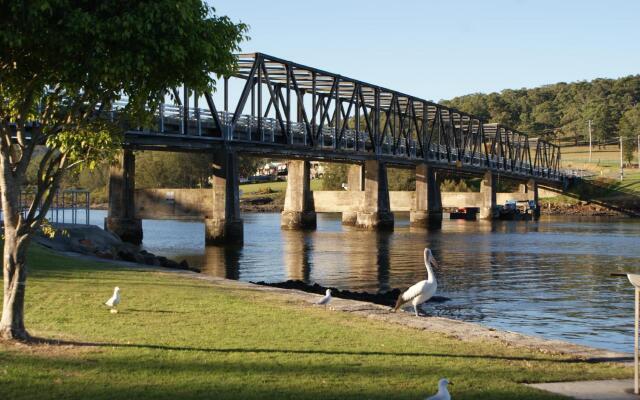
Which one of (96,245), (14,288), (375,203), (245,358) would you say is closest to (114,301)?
(14,288)

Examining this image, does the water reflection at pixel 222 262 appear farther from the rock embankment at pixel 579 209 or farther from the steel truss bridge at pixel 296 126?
the rock embankment at pixel 579 209

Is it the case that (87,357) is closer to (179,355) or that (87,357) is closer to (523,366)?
(179,355)

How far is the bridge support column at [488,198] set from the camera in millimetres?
124062

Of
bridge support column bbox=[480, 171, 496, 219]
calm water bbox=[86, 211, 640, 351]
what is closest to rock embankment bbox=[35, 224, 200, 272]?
calm water bbox=[86, 211, 640, 351]

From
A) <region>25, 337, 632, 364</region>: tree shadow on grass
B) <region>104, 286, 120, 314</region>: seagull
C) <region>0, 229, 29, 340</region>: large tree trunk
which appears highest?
<region>0, 229, 29, 340</region>: large tree trunk

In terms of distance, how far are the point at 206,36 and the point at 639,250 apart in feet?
Answer: 169

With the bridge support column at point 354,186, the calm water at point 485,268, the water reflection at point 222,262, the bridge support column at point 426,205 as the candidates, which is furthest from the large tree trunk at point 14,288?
the bridge support column at point 426,205

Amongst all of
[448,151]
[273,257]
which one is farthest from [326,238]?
[448,151]

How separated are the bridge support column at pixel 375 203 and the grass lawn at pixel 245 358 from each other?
69.7 metres

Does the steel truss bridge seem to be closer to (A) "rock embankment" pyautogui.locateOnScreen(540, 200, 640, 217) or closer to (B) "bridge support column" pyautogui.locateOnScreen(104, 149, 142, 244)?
(B) "bridge support column" pyautogui.locateOnScreen(104, 149, 142, 244)

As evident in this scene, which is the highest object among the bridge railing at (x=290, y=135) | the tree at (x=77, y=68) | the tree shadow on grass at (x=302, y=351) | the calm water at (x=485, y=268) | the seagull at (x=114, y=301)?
the bridge railing at (x=290, y=135)

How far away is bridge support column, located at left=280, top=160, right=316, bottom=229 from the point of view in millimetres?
90625

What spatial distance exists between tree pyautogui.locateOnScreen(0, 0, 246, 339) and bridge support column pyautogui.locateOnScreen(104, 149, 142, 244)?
1704 inches

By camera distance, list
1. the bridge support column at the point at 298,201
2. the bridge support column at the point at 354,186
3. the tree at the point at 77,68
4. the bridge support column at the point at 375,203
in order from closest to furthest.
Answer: the tree at the point at 77,68 → the bridge support column at the point at 375,203 → the bridge support column at the point at 298,201 → the bridge support column at the point at 354,186
